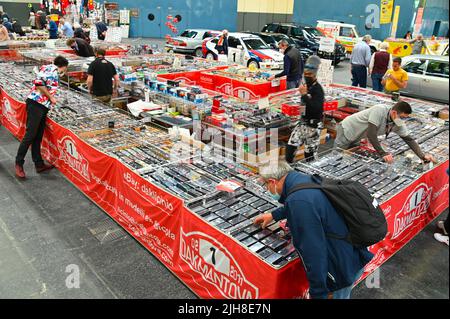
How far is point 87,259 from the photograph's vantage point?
4703 millimetres

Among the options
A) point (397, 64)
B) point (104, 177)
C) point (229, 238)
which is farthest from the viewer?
point (397, 64)

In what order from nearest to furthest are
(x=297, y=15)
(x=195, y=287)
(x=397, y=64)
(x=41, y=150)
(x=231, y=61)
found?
(x=195, y=287) < (x=41, y=150) < (x=397, y=64) < (x=231, y=61) < (x=297, y=15)

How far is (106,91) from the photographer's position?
26.9 ft

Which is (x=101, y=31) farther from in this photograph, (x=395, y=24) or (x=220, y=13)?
(x=395, y=24)

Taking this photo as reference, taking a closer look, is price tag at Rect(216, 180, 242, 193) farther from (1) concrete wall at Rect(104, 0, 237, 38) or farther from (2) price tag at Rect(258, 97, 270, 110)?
(1) concrete wall at Rect(104, 0, 237, 38)

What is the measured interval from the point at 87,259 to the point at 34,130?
3.12m

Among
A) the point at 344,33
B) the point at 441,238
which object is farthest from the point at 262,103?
the point at 344,33

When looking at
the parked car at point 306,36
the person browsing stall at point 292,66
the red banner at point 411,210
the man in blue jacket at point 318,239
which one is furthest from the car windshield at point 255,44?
the man in blue jacket at point 318,239

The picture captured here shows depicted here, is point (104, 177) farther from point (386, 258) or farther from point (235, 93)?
point (235, 93)

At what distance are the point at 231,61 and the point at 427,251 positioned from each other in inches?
439

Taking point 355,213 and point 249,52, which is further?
point 249,52

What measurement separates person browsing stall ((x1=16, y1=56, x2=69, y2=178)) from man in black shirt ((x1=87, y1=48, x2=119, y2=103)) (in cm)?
109

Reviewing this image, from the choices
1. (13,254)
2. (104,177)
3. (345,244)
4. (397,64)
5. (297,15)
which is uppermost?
(297,15)

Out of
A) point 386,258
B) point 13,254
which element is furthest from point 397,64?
point 13,254
